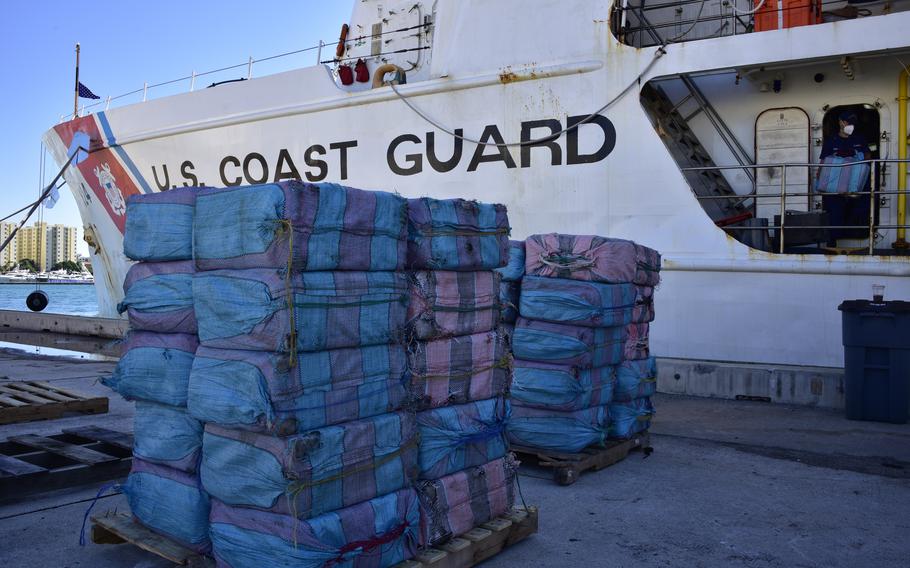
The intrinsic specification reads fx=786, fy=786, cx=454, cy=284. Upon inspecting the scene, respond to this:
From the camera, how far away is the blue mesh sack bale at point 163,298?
345 centimetres

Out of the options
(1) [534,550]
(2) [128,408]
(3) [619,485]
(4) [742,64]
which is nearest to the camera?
(1) [534,550]

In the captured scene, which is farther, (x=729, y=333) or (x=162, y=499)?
(x=729, y=333)

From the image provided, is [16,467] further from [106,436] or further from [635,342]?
[635,342]

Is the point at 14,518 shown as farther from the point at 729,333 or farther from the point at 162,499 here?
the point at 729,333

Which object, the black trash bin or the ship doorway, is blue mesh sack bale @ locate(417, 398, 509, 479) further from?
the ship doorway

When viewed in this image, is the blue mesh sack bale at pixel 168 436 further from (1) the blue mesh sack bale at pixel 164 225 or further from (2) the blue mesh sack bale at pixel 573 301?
(2) the blue mesh sack bale at pixel 573 301

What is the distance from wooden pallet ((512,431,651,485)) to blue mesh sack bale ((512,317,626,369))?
60 cm

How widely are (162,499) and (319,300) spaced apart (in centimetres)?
118

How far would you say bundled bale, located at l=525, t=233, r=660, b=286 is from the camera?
18.0 feet

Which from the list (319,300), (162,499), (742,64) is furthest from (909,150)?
(162,499)

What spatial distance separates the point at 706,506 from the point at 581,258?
183 cm

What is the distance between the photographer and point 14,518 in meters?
4.14

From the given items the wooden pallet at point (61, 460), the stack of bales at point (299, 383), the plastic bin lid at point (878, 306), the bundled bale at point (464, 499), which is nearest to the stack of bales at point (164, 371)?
the stack of bales at point (299, 383)

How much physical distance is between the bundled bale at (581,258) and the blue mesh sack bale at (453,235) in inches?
58.5
